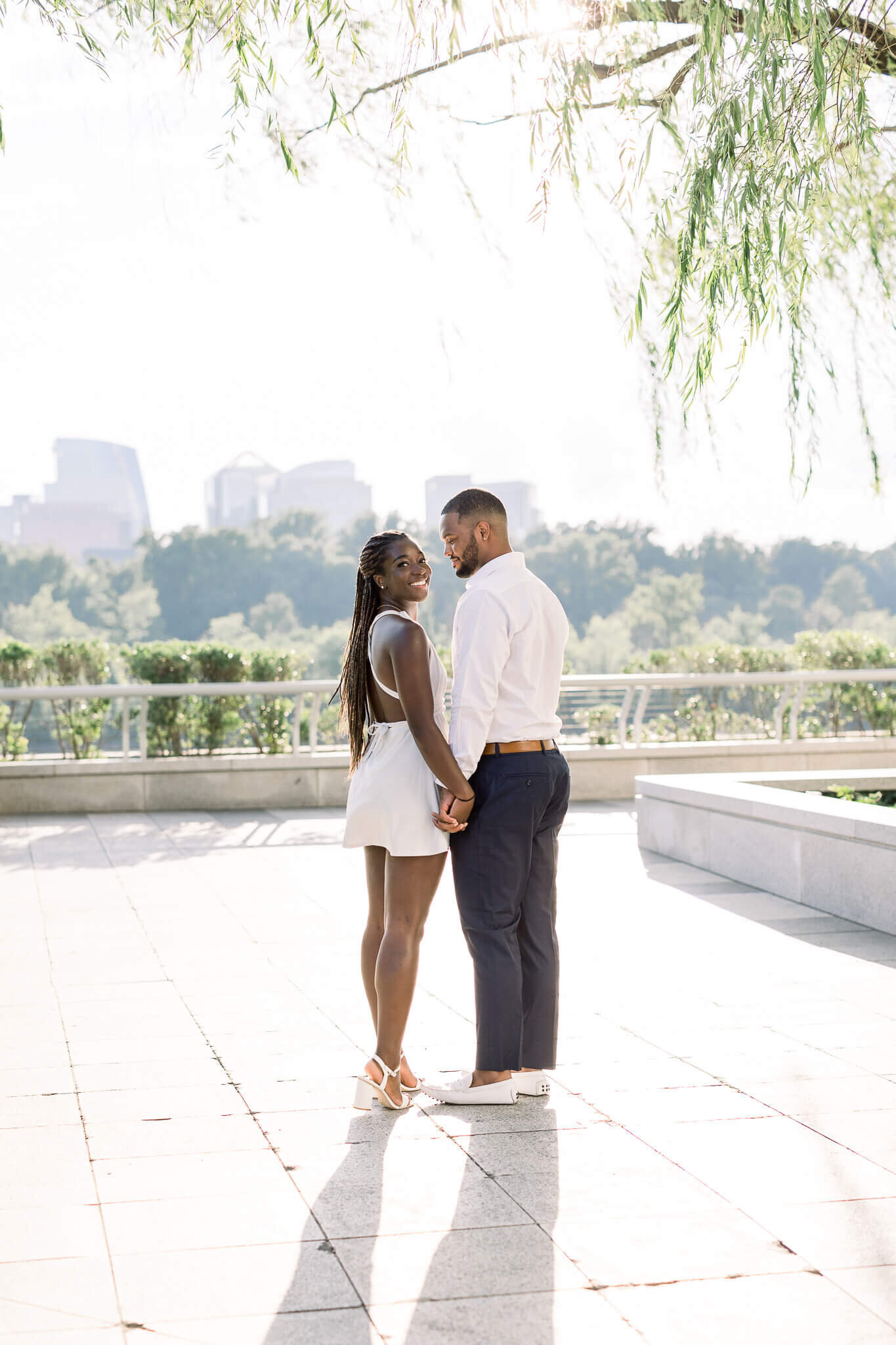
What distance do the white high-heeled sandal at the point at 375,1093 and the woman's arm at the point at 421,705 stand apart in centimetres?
75

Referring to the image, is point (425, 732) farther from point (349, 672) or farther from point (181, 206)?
point (181, 206)

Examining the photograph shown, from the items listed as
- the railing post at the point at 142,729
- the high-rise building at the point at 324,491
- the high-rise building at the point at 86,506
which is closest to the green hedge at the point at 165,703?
the railing post at the point at 142,729

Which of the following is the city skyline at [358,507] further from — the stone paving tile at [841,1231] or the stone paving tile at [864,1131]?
the stone paving tile at [841,1231]

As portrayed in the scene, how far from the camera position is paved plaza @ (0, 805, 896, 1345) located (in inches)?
104

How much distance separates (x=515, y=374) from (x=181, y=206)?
5465 cm

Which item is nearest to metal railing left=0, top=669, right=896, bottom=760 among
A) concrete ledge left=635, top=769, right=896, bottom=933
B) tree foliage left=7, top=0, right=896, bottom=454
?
concrete ledge left=635, top=769, right=896, bottom=933

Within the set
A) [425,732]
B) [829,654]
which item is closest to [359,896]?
[425,732]

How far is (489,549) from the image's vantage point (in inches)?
155

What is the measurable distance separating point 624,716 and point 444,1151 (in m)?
8.99

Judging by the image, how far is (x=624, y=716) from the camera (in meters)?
12.3

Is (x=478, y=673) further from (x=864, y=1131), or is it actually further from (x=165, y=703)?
(x=165, y=703)

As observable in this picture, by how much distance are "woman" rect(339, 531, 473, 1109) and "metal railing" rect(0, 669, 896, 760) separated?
23.8ft

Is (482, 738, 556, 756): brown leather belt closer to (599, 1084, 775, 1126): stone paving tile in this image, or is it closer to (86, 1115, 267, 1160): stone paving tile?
(599, 1084, 775, 1126): stone paving tile

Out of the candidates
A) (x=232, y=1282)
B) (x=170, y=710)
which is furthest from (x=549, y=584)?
(x=232, y=1282)
